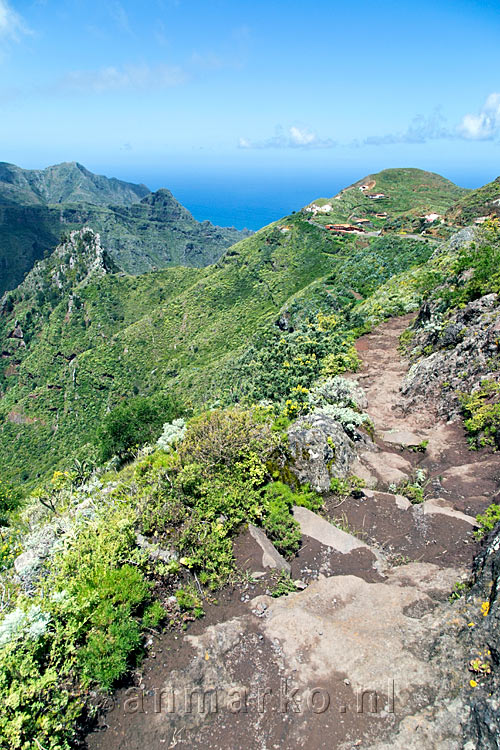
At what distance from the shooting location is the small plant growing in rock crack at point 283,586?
306 inches

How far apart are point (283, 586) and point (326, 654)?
1624 mm

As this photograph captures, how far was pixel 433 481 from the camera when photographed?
1122 centimetres

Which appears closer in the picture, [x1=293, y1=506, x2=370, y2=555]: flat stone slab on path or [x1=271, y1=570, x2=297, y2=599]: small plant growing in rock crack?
[x1=271, y1=570, x2=297, y2=599]: small plant growing in rock crack

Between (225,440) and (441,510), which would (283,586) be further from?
(441,510)

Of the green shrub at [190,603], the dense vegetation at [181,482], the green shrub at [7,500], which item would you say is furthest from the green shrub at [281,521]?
the green shrub at [7,500]

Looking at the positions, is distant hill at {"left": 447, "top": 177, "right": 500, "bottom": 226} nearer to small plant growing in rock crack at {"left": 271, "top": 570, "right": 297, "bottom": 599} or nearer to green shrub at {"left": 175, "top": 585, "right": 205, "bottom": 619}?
small plant growing in rock crack at {"left": 271, "top": 570, "right": 297, "bottom": 599}

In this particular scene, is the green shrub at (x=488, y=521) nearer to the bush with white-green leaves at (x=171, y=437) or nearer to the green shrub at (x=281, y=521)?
the green shrub at (x=281, y=521)

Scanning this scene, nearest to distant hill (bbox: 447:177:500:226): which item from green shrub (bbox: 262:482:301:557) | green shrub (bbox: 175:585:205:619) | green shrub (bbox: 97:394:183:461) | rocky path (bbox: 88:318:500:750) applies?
green shrub (bbox: 97:394:183:461)

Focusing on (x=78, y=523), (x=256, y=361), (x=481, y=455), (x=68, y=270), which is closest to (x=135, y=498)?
(x=78, y=523)

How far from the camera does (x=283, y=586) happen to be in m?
7.93

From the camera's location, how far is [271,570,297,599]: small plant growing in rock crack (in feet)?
25.5

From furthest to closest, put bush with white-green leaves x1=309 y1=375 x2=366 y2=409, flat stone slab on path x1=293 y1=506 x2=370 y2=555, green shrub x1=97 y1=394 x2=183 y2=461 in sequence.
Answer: green shrub x1=97 y1=394 x2=183 y2=461, bush with white-green leaves x1=309 y1=375 x2=366 y2=409, flat stone slab on path x1=293 y1=506 x2=370 y2=555

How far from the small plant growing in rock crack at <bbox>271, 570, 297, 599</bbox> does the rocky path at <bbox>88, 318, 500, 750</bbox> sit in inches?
7.0

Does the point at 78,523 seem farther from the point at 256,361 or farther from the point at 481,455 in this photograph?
the point at 256,361
